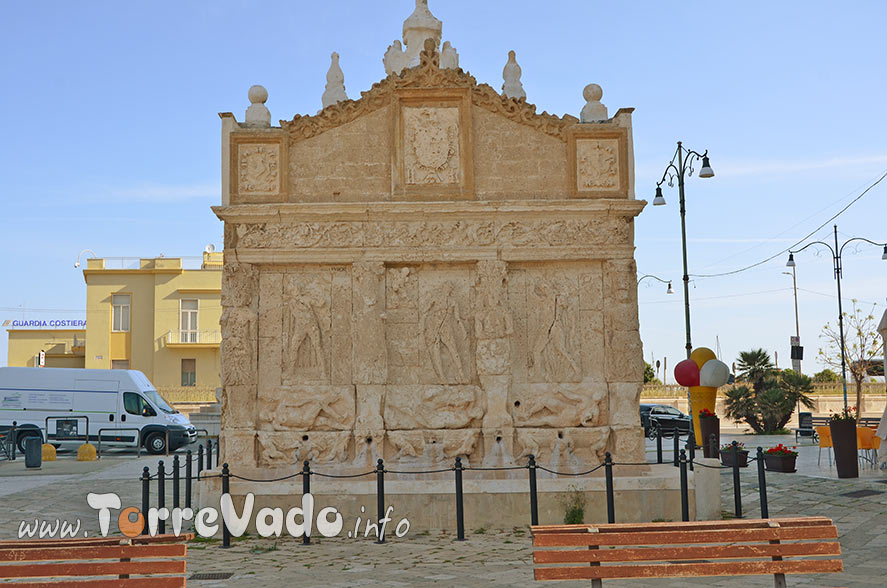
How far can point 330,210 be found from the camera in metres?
13.0

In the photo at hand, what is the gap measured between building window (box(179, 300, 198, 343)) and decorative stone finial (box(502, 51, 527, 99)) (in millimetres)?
29931

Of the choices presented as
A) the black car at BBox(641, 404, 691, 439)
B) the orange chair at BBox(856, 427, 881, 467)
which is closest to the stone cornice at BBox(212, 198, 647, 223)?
the orange chair at BBox(856, 427, 881, 467)

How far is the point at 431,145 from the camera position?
43.9ft

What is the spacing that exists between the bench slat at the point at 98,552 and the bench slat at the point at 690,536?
8.70 ft

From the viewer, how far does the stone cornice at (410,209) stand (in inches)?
511

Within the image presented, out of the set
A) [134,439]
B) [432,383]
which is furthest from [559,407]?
[134,439]

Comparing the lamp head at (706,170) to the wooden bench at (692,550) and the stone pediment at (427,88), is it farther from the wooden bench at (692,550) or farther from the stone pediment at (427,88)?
the wooden bench at (692,550)

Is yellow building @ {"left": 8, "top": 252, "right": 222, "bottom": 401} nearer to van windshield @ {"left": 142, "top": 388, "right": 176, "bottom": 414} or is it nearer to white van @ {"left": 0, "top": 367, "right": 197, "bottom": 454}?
van windshield @ {"left": 142, "top": 388, "right": 176, "bottom": 414}

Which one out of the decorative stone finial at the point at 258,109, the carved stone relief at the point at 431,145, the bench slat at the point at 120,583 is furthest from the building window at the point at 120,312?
the bench slat at the point at 120,583

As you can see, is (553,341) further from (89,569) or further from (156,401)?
(156,401)

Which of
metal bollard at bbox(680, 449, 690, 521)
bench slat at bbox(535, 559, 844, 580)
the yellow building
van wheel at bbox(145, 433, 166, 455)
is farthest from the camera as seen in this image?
the yellow building

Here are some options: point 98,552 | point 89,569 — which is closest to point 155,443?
point 98,552

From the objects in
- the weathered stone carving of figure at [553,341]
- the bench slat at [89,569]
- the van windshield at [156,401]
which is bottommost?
the bench slat at [89,569]

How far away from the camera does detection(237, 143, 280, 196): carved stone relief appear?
13.3 m
